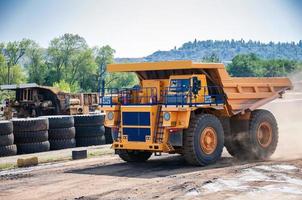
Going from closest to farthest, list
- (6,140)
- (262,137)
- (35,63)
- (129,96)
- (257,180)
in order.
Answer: (257,180) < (129,96) < (262,137) < (6,140) < (35,63)

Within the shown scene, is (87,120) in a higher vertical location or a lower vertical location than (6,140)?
higher

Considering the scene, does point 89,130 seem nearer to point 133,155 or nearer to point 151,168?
point 133,155

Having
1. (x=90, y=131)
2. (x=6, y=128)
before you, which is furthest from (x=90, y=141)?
(x=6, y=128)

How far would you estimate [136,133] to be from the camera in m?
14.2

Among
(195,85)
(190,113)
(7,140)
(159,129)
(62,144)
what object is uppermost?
(195,85)

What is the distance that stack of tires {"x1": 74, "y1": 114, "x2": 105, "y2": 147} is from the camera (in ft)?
66.3

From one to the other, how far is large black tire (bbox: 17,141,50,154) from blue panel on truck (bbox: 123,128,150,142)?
4995mm

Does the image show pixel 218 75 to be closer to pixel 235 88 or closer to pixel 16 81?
pixel 235 88

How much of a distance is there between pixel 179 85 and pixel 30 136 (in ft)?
20.9

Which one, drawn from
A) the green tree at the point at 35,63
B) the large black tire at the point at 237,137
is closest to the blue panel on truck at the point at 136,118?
the large black tire at the point at 237,137

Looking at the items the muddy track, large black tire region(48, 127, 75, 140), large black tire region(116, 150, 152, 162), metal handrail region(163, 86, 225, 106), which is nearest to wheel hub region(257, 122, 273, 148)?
the muddy track

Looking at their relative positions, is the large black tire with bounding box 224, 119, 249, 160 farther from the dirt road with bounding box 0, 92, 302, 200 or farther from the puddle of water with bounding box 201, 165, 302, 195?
the puddle of water with bounding box 201, 165, 302, 195

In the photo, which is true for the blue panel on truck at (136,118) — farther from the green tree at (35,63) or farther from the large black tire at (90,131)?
the green tree at (35,63)

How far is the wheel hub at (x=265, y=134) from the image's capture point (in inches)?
629
